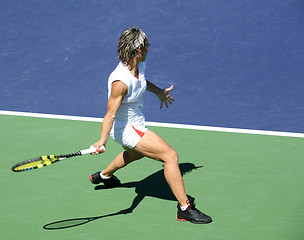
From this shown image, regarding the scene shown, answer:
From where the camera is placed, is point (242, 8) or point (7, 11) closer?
point (242, 8)

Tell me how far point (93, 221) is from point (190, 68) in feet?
16.7

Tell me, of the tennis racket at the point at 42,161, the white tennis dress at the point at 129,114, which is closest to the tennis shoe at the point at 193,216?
the white tennis dress at the point at 129,114

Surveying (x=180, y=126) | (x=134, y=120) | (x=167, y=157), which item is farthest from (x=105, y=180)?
(x=180, y=126)

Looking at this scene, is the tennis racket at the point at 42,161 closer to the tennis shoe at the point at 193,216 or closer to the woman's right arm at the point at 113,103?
the woman's right arm at the point at 113,103

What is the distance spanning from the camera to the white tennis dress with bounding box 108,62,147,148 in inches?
234

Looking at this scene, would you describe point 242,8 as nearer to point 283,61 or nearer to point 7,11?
point 283,61

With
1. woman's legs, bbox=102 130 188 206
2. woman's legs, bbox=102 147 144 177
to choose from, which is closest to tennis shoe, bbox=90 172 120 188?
woman's legs, bbox=102 147 144 177

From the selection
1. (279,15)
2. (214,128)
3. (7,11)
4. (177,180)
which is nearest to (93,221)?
(177,180)

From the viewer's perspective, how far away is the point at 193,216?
584 centimetres

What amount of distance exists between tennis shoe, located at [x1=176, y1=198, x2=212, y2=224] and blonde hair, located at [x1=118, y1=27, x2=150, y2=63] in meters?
1.53

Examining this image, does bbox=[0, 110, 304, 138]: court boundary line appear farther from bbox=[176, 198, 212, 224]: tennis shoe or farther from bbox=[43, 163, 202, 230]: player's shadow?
bbox=[176, 198, 212, 224]: tennis shoe

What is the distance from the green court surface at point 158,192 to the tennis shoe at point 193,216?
2.7 inches

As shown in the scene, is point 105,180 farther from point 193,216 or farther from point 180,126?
point 180,126

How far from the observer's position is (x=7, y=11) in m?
12.2
